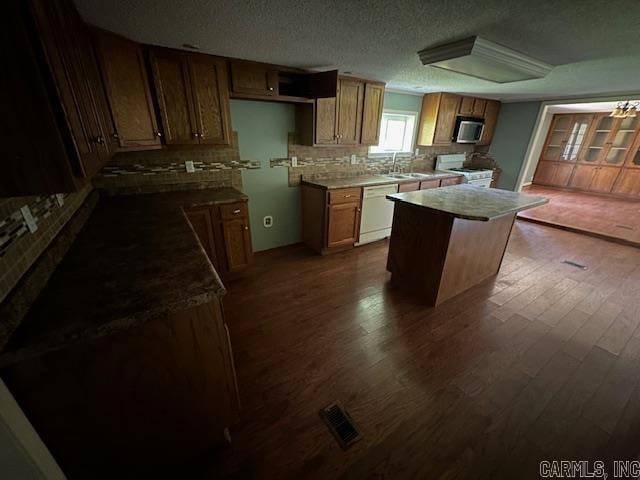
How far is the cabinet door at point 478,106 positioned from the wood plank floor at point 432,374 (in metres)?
3.12

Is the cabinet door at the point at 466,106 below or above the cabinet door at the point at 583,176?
above

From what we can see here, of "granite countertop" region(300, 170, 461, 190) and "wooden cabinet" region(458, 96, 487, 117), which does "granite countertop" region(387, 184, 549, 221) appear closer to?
"granite countertop" region(300, 170, 461, 190)

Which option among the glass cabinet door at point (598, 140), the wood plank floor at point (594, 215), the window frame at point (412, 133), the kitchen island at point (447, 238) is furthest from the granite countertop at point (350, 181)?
the glass cabinet door at point (598, 140)

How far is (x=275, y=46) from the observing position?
1969mm

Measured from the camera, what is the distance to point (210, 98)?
7.57 ft

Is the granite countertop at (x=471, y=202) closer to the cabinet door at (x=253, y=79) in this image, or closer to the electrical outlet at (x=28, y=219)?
the cabinet door at (x=253, y=79)

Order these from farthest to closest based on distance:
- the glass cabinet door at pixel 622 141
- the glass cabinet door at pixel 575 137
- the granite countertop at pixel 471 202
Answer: the glass cabinet door at pixel 575 137 → the glass cabinet door at pixel 622 141 → the granite countertop at pixel 471 202

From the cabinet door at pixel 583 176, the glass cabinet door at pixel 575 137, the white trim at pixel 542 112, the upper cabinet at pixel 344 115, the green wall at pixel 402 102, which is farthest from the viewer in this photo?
the cabinet door at pixel 583 176

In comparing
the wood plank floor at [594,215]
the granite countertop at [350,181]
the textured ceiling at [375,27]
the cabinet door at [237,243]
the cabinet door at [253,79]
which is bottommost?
the wood plank floor at [594,215]

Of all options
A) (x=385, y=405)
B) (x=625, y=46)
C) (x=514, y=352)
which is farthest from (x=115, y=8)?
(x=514, y=352)

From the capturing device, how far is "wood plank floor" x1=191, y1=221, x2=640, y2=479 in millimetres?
1311

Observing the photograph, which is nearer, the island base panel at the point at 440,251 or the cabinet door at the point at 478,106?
the island base panel at the point at 440,251

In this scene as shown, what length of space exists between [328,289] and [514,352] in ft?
5.22

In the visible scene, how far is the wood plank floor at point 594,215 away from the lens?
13.4 ft
